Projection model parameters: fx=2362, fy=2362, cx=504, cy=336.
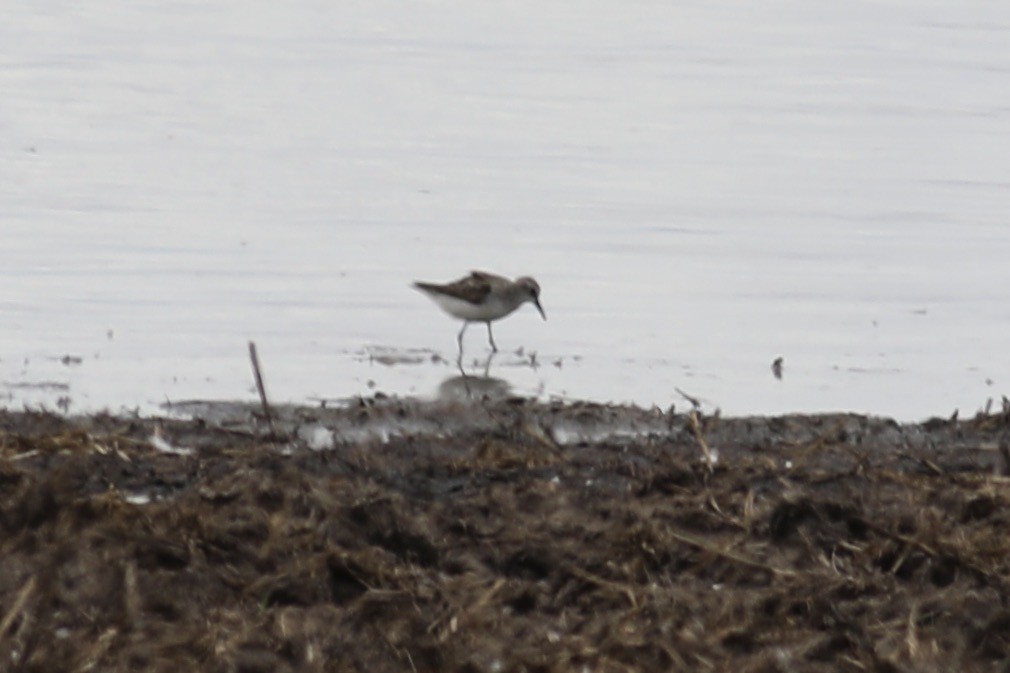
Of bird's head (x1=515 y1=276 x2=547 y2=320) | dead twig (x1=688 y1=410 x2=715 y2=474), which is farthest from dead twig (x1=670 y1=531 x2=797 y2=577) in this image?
bird's head (x1=515 y1=276 x2=547 y2=320)

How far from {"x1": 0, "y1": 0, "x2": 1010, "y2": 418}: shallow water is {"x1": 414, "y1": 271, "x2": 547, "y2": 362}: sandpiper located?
251 millimetres

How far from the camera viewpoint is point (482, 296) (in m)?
12.5

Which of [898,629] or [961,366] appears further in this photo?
[961,366]

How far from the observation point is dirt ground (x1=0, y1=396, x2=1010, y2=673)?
588 centimetres

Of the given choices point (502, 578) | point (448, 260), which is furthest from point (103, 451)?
point (448, 260)

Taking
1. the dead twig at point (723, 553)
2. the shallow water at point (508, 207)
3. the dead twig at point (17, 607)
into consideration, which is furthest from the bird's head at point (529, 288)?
the dead twig at point (17, 607)

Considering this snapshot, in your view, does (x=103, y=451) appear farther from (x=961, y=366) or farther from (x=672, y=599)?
(x=961, y=366)

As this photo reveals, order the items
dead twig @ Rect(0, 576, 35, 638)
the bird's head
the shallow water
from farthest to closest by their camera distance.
→ the bird's head < the shallow water < dead twig @ Rect(0, 576, 35, 638)

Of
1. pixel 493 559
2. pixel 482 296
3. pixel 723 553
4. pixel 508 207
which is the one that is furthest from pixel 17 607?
pixel 508 207

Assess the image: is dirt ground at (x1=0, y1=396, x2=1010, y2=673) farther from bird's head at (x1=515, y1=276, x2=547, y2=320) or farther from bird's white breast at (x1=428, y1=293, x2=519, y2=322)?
bird's head at (x1=515, y1=276, x2=547, y2=320)

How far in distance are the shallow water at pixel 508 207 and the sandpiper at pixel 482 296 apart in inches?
9.9

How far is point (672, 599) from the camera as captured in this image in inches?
253

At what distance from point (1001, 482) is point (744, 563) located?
5.10 ft

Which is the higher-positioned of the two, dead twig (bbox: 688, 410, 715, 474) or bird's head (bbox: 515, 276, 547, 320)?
bird's head (bbox: 515, 276, 547, 320)
